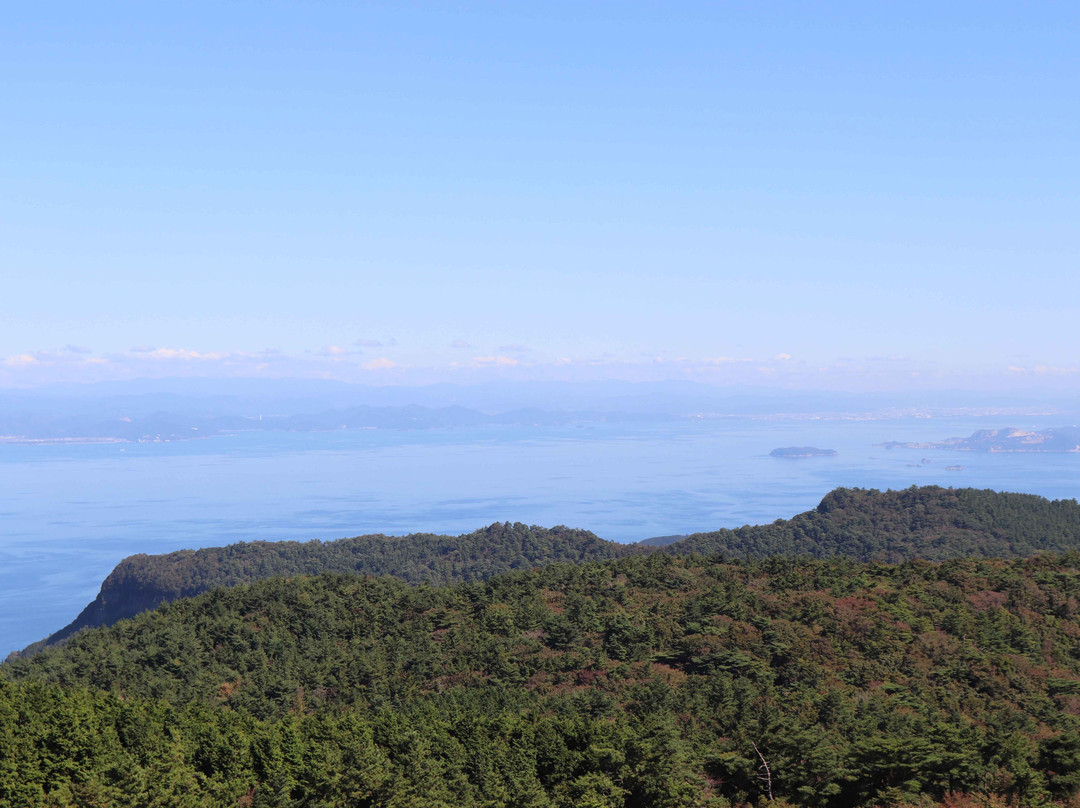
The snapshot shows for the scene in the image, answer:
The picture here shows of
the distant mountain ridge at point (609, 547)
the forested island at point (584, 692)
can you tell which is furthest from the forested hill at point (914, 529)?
the forested island at point (584, 692)

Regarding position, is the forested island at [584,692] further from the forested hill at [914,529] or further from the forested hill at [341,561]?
the forested hill at [341,561]

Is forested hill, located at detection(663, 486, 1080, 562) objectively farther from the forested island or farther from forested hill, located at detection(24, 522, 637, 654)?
the forested island

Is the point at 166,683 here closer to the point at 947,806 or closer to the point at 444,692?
the point at 444,692

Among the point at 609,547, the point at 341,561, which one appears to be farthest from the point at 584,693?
the point at 341,561

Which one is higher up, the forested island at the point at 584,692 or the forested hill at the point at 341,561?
the forested island at the point at 584,692

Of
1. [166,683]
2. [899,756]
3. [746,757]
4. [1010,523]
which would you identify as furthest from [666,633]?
[1010,523]

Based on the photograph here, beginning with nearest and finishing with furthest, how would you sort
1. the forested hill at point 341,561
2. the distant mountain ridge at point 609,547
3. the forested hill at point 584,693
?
the forested hill at point 584,693 → the distant mountain ridge at point 609,547 → the forested hill at point 341,561
